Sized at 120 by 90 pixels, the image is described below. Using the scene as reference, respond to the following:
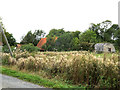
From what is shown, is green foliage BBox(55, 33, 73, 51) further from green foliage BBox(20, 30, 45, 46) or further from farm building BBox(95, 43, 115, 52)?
farm building BBox(95, 43, 115, 52)

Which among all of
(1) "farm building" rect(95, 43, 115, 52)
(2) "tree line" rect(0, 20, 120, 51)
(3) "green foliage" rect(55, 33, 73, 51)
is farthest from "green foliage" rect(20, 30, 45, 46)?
(1) "farm building" rect(95, 43, 115, 52)

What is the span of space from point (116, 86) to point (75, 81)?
1735 mm

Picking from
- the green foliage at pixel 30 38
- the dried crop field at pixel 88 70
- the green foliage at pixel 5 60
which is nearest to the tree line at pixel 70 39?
the green foliage at pixel 30 38

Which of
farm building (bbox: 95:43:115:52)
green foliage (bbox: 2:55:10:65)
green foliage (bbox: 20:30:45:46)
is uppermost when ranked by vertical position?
green foliage (bbox: 20:30:45:46)

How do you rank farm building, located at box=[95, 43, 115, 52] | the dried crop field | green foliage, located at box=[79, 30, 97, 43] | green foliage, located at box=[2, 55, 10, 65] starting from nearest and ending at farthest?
1. the dried crop field
2. farm building, located at box=[95, 43, 115, 52]
3. green foliage, located at box=[2, 55, 10, 65]
4. green foliage, located at box=[79, 30, 97, 43]

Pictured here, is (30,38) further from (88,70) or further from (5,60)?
(88,70)

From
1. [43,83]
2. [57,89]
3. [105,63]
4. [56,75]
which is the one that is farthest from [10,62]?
[105,63]

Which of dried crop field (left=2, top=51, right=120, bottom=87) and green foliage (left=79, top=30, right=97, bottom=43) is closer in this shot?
dried crop field (left=2, top=51, right=120, bottom=87)

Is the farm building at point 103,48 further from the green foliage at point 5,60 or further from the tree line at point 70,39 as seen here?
the green foliage at point 5,60

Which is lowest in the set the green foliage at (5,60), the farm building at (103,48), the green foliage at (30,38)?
the green foliage at (5,60)

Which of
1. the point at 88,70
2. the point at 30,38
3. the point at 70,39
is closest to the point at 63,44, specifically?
the point at 70,39

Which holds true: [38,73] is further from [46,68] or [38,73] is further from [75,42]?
[75,42]

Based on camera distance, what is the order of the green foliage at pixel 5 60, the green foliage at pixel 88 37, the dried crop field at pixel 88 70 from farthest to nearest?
1. the green foliage at pixel 88 37
2. the green foliage at pixel 5 60
3. the dried crop field at pixel 88 70

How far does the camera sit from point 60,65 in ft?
25.6
